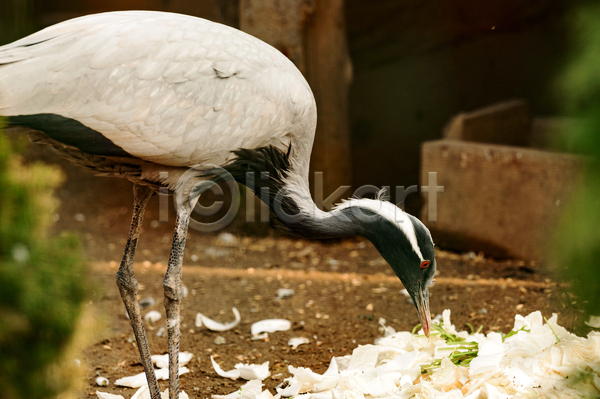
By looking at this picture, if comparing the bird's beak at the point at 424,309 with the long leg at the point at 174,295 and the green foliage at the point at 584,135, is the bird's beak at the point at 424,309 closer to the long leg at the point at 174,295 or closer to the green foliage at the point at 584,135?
the long leg at the point at 174,295

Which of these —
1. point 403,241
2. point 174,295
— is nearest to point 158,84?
point 174,295

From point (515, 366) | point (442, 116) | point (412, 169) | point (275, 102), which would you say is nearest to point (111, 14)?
point (275, 102)

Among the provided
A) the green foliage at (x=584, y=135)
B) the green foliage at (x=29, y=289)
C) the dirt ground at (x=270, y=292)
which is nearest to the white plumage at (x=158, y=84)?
the dirt ground at (x=270, y=292)

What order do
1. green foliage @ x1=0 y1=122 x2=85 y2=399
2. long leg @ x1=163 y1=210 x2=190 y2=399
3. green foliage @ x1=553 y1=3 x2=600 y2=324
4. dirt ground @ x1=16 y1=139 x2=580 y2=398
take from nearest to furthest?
green foliage @ x1=553 y1=3 x2=600 y2=324, green foliage @ x1=0 y1=122 x2=85 y2=399, long leg @ x1=163 y1=210 x2=190 y2=399, dirt ground @ x1=16 y1=139 x2=580 y2=398

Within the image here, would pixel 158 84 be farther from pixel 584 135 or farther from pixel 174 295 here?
pixel 584 135

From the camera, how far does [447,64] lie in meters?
6.77

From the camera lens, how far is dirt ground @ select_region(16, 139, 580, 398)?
294 cm

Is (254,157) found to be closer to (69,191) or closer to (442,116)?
(69,191)

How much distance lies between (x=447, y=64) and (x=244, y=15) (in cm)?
304

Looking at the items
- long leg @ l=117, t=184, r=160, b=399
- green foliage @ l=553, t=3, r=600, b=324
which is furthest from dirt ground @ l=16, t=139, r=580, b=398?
green foliage @ l=553, t=3, r=600, b=324

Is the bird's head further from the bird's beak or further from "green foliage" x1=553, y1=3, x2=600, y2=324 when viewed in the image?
"green foliage" x1=553, y1=3, x2=600, y2=324

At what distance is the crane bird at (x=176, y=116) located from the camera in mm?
1971

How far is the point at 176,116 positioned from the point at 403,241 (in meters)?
1.02

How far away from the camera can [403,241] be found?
93.6 inches
